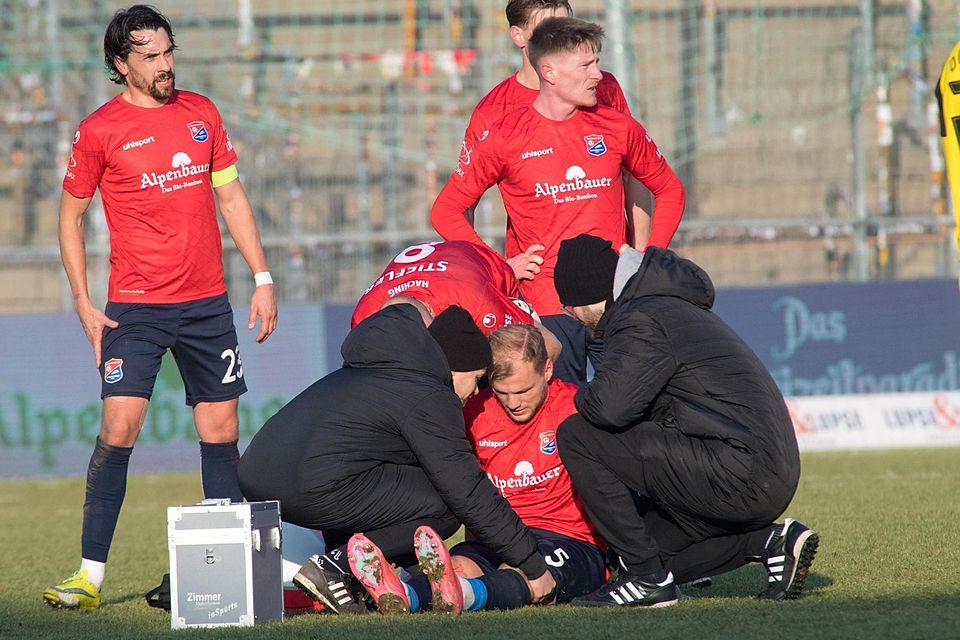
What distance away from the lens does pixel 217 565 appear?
4.39 meters

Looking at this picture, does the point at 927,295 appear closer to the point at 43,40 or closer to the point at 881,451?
the point at 881,451

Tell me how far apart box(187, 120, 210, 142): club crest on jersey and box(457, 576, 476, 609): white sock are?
224cm

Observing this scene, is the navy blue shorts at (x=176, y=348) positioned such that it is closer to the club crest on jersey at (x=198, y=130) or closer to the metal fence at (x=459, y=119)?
the club crest on jersey at (x=198, y=130)

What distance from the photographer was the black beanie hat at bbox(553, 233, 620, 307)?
14.9ft

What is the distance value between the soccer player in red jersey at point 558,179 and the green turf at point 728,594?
151cm

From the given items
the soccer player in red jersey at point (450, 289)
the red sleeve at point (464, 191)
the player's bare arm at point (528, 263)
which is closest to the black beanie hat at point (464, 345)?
the soccer player in red jersey at point (450, 289)

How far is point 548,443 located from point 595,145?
1487mm

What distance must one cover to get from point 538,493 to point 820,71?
8681 millimetres

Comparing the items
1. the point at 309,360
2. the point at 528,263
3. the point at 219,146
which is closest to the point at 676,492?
the point at 528,263

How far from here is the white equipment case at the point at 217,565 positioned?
14.3ft

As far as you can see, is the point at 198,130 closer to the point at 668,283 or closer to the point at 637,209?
the point at 637,209

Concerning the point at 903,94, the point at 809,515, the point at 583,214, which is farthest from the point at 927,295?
the point at 583,214

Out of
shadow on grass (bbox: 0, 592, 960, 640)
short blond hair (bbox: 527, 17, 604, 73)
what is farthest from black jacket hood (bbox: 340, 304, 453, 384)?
short blond hair (bbox: 527, 17, 604, 73)

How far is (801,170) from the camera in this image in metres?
12.2
